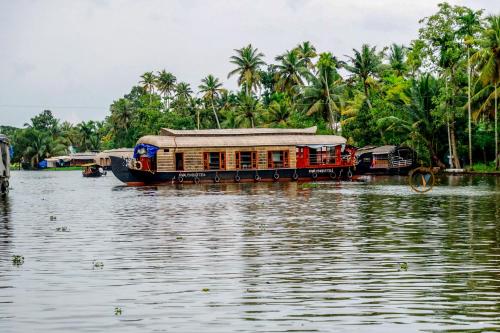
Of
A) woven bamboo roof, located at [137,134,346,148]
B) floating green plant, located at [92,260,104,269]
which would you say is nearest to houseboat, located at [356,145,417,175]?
woven bamboo roof, located at [137,134,346,148]

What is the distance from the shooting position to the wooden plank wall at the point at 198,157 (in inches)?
2079

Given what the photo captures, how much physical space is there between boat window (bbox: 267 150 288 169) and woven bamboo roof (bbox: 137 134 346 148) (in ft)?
3.03

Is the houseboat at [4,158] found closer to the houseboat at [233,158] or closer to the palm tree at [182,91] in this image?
the houseboat at [233,158]

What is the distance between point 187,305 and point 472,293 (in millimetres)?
3653

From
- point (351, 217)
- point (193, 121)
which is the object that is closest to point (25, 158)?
point (193, 121)

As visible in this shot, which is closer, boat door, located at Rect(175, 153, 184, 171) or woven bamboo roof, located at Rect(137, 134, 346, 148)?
woven bamboo roof, located at Rect(137, 134, 346, 148)

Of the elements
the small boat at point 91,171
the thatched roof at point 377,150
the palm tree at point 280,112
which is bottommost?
the small boat at point 91,171

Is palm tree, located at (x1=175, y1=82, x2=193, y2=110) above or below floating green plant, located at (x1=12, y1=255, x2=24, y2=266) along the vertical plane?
above

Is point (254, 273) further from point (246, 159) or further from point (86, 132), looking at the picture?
point (86, 132)

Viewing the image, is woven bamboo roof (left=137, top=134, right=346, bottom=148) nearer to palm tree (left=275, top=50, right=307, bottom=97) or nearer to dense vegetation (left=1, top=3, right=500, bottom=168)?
dense vegetation (left=1, top=3, right=500, bottom=168)

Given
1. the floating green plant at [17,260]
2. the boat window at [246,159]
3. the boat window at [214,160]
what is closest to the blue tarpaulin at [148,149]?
the boat window at [214,160]

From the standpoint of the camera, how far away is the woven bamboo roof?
53.4 meters

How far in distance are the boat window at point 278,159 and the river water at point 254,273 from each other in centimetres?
3185

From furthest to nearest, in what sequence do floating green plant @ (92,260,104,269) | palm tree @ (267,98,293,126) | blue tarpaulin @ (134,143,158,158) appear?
palm tree @ (267,98,293,126), blue tarpaulin @ (134,143,158,158), floating green plant @ (92,260,104,269)
